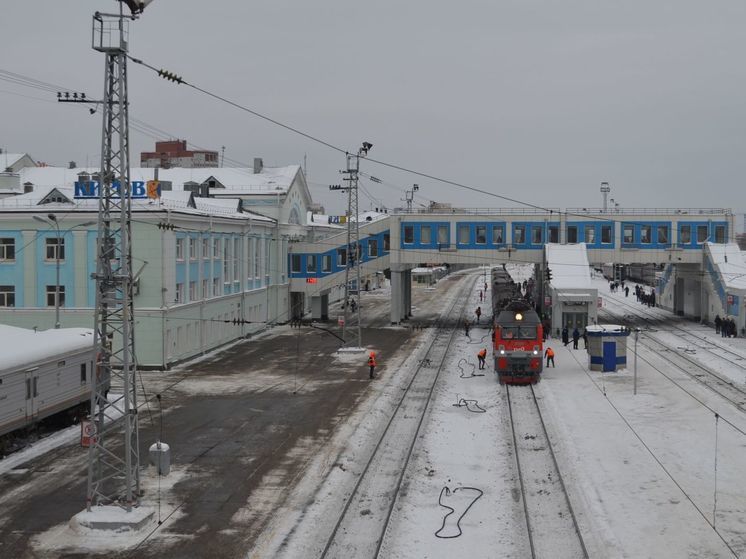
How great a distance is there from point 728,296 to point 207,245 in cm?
3685

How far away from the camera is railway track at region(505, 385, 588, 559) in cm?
1683

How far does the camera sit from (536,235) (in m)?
65.3

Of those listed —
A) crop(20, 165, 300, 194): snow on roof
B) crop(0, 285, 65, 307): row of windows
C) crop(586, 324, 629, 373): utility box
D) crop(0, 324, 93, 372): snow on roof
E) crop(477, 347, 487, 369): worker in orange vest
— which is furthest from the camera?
crop(20, 165, 300, 194): snow on roof

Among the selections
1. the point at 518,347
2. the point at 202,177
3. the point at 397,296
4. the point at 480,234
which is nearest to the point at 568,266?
the point at 480,234

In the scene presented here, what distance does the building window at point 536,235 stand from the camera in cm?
6525

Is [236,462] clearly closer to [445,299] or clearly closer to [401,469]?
[401,469]

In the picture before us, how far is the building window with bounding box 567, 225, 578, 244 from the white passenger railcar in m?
44.5

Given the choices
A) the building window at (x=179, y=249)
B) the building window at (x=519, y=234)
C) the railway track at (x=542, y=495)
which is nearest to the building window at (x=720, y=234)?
the building window at (x=519, y=234)

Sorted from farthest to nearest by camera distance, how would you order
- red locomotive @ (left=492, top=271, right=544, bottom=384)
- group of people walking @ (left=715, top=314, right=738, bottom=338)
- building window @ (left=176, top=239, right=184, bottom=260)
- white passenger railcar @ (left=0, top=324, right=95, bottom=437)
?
group of people walking @ (left=715, top=314, right=738, bottom=338), building window @ (left=176, top=239, right=184, bottom=260), red locomotive @ (left=492, top=271, right=544, bottom=384), white passenger railcar @ (left=0, top=324, right=95, bottom=437)

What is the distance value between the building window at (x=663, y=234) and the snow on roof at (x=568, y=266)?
715 cm

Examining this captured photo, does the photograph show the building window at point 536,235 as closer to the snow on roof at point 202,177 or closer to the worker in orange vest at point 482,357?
the snow on roof at point 202,177

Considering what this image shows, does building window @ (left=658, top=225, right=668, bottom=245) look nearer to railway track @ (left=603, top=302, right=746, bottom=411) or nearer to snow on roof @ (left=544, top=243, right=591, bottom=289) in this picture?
snow on roof @ (left=544, top=243, right=591, bottom=289)

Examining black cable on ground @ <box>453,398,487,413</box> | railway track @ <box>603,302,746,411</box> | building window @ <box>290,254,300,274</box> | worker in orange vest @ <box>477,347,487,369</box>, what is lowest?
black cable on ground @ <box>453,398,487,413</box>

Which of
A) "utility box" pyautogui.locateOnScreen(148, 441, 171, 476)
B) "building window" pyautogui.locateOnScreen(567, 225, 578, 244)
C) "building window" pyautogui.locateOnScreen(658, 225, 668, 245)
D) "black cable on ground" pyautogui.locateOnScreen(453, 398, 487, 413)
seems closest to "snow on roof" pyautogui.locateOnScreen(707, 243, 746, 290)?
"building window" pyautogui.locateOnScreen(658, 225, 668, 245)
